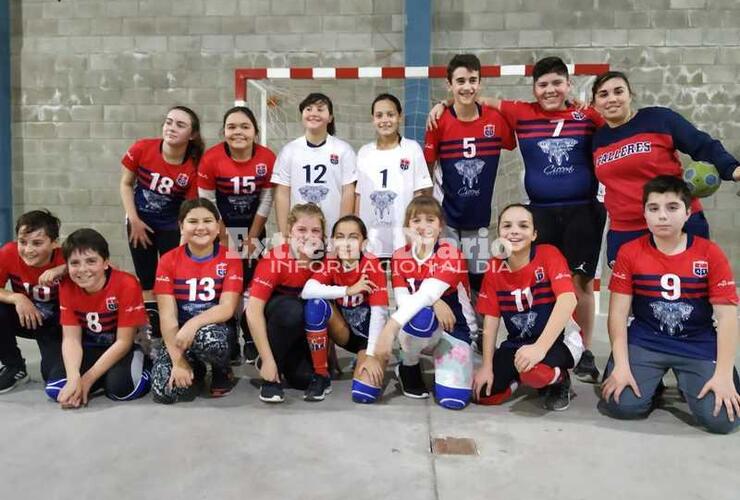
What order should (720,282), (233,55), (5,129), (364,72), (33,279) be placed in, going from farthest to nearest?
(5,129)
(233,55)
(364,72)
(33,279)
(720,282)

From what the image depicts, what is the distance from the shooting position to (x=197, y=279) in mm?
2836

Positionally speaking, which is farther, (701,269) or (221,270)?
(221,270)

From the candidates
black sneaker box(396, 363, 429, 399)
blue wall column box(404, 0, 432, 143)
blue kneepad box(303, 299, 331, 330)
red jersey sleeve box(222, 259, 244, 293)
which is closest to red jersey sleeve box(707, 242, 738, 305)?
black sneaker box(396, 363, 429, 399)

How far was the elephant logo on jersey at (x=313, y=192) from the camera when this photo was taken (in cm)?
333

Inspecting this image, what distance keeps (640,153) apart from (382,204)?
131 centimetres

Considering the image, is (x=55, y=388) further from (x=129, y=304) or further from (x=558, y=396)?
(x=558, y=396)

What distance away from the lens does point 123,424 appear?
95.0 inches

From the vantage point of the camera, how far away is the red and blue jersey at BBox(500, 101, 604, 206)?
3.01 metres

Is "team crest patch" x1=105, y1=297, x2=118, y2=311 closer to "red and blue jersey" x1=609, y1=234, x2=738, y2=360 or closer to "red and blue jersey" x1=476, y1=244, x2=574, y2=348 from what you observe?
"red and blue jersey" x1=476, y1=244, x2=574, y2=348

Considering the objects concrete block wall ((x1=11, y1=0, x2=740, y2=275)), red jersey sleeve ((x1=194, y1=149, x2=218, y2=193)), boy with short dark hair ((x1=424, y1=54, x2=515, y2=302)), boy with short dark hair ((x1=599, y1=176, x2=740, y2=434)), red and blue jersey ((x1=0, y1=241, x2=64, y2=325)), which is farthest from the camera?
concrete block wall ((x1=11, y1=0, x2=740, y2=275))

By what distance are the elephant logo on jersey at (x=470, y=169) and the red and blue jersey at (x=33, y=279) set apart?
2117 millimetres

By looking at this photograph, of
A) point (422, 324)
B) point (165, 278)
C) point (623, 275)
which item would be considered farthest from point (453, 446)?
point (165, 278)

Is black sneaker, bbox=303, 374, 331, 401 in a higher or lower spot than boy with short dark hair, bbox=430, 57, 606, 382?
lower

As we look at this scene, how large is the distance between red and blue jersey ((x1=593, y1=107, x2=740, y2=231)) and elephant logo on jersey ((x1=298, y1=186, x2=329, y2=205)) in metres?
1.45
